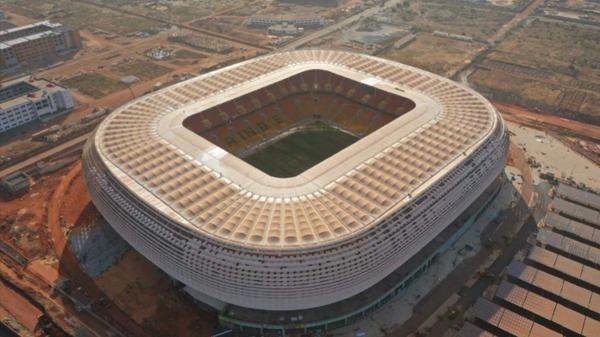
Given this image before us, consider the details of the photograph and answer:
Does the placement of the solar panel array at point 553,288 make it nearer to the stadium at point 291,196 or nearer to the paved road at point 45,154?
the stadium at point 291,196

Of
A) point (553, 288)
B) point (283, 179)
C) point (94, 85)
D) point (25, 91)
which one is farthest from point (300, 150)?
point (25, 91)

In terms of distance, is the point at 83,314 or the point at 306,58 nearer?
the point at 83,314

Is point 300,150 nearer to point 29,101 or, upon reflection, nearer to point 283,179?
point 283,179

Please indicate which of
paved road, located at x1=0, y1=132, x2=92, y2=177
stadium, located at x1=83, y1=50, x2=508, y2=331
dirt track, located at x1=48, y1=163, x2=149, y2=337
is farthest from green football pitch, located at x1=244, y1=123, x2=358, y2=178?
paved road, located at x1=0, y1=132, x2=92, y2=177

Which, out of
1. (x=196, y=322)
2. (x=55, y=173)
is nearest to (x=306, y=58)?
(x=55, y=173)

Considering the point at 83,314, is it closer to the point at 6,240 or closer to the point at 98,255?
the point at 98,255

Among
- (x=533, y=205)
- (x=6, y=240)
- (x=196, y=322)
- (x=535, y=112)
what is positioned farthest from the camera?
(x=535, y=112)
